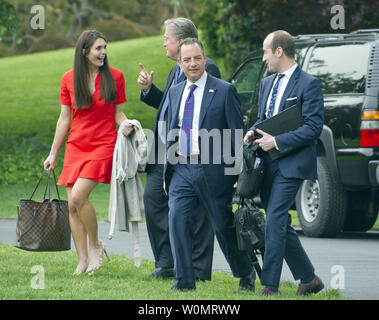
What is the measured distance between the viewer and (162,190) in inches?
337

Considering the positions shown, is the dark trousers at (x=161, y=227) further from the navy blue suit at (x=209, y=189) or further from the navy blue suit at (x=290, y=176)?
the navy blue suit at (x=290, y=176)

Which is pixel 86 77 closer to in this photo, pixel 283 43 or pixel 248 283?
pixel 283 43

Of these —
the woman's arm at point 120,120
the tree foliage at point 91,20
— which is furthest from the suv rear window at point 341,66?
the tree foliage at point 91,20

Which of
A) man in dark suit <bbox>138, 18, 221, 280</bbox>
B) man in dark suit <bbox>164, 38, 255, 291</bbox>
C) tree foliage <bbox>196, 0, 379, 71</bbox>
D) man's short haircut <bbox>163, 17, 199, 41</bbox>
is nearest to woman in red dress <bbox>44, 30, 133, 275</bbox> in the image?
man in dark suit <bbox>138, 18, 221, 280</bbox>

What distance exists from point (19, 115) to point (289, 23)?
12.2 metres

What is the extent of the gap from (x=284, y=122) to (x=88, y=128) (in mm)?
1875

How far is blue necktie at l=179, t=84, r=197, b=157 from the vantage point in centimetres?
749

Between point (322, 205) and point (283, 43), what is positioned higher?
point (283, 43)

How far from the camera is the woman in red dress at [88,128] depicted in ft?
27.6

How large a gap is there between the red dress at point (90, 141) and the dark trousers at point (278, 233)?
1.61 metres

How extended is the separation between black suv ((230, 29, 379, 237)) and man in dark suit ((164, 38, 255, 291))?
3.79 meters

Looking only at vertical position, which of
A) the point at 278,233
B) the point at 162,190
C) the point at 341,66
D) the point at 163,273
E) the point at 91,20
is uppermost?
the point at 91,20

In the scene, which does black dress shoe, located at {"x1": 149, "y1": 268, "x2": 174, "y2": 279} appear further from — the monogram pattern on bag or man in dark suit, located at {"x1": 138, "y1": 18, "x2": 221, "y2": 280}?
the monogram pattern on bag

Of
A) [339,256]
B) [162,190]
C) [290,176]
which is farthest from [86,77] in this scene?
[339,256]
